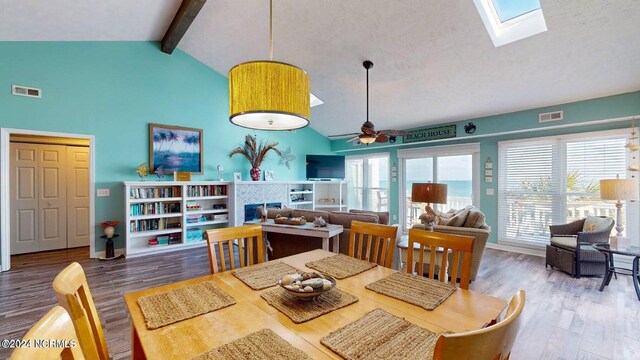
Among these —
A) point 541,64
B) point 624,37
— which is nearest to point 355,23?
point 541,64

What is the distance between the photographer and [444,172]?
6086 millimetres

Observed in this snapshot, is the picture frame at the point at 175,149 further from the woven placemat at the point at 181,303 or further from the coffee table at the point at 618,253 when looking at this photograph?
the coffee table at the point at 618,253

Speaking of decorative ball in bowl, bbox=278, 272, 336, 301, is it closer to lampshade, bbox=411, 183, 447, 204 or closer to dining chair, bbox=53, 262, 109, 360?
dining chair, bbox=53, 262, 109, 360

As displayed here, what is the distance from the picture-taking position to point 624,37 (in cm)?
300

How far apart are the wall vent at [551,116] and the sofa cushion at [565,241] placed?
1909 millimetres

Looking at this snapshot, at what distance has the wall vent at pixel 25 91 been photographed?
387 centimetres

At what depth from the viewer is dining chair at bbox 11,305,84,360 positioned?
591mm

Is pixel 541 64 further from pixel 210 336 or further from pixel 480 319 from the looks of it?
pixel 210 336

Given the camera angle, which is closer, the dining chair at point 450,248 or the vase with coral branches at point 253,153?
the dining chair at point 450,248

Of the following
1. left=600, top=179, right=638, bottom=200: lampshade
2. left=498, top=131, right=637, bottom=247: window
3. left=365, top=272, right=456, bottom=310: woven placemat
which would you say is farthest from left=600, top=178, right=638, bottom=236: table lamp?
left=365, top=272, right=456, bottom=310: woven placemat

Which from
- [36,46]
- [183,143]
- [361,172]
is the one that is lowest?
[361,172]

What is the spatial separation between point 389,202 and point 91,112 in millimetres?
6409

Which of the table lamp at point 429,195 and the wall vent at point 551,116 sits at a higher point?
the wall vent at point 551,116

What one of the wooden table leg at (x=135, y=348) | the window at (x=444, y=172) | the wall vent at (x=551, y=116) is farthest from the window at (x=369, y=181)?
the wooden table leg at (x=135, y=348)
